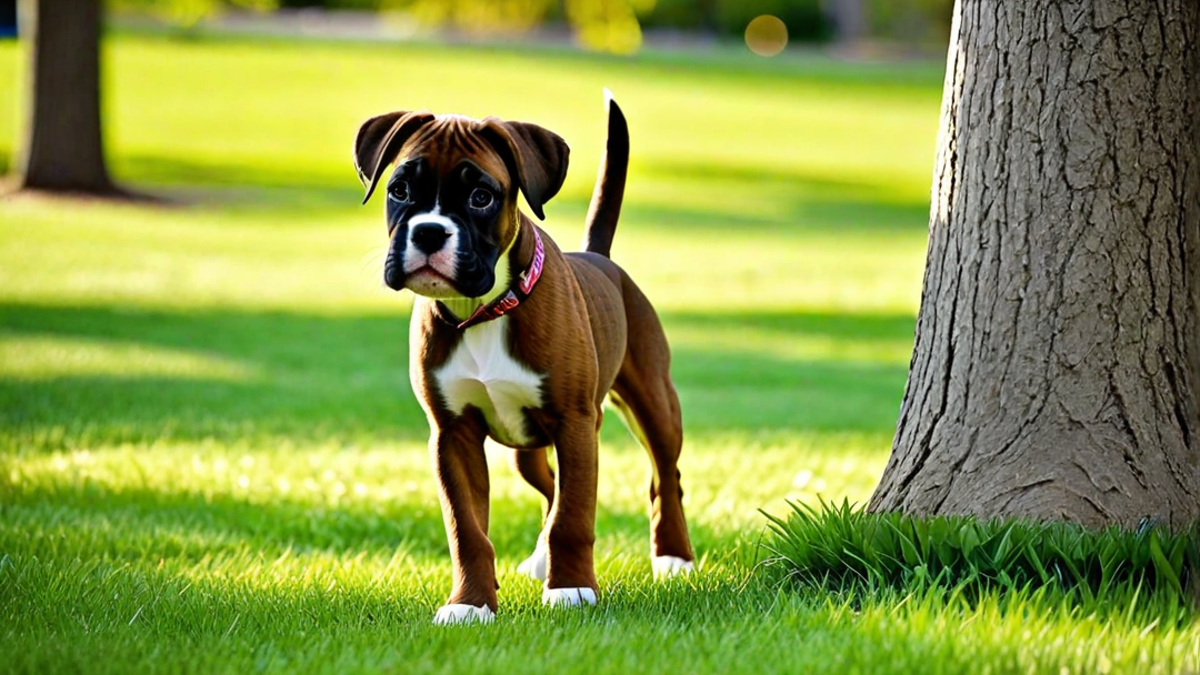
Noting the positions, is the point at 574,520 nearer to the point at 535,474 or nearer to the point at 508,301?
the point at 508,301

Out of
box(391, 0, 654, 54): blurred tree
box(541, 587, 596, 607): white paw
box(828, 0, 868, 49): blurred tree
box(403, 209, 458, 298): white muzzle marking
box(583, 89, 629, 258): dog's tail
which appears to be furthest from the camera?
box(828, 0, 868, 49): blurred tree

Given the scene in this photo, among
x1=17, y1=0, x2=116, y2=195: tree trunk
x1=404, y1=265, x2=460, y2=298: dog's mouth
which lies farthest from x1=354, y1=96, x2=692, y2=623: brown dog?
x1=17, y1=0, x2=116, y2=195: tree trunk

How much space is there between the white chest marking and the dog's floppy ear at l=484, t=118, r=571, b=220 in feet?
1.41

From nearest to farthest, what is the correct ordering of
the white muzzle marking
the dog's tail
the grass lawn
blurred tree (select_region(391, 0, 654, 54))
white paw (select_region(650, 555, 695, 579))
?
the grass lawn, the white muzzle marking, white paw (select_region(650, 555, 695, 579)), the dog's tail, blurred tree (select_region(391, 0, 654, 54))

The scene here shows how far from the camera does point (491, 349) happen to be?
505 centimetres

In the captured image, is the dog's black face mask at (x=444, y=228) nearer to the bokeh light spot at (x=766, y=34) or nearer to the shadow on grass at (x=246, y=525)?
the shadow on grass at (x=246, y=525)

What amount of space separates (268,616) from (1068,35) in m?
3.24

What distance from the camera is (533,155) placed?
4.98m

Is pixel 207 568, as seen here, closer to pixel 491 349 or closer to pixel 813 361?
pixel 491 349

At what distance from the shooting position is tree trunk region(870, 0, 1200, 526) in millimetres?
5191

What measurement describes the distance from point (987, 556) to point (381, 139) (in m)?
2.34

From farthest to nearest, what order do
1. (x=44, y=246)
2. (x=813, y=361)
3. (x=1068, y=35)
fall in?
(x=44, y=246), (x=813, y=361), (x=1068, y=35)

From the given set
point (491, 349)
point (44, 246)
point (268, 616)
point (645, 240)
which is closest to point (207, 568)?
point (268, 616)

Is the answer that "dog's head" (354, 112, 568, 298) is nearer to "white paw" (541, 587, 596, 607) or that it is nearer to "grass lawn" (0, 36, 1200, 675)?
"grass lawn" (0, 36, 1200, 675)
